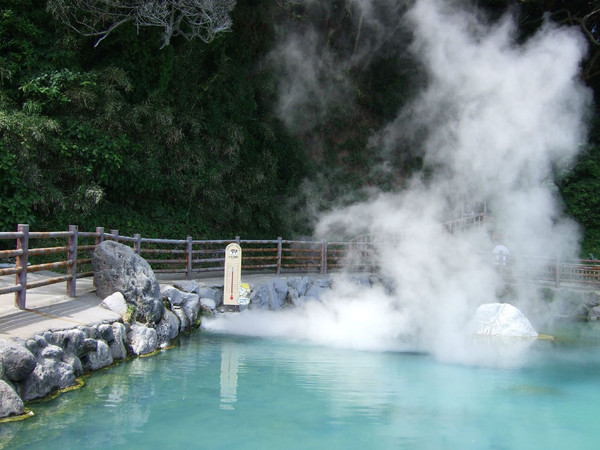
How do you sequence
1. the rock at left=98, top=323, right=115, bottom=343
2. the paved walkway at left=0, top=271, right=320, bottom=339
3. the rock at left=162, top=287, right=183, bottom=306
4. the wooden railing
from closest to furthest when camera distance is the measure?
the paved walkway at left=0, top=271, right=320, bottom=339 < the rock at left=98, top=323, right=115, bottom=343 < the rock at left=162, top=287, right=183, bottom=306 < the wooden railing

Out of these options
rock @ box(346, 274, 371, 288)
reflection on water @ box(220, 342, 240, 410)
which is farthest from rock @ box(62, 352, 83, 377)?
rock @ box(346, 274, 371, 288)

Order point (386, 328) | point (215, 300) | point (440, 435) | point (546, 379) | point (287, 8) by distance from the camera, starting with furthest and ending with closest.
Answer: point (287, 8) < point (215, 300) < point (386, 328) < point (546, 379) < point (440, 435)

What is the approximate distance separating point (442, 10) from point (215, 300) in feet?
28.8

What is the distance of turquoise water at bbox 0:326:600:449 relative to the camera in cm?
468

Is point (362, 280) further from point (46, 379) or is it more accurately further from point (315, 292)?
point (46, 379)

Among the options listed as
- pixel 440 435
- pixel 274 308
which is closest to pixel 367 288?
pixel 274 308

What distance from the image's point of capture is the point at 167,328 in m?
8.33

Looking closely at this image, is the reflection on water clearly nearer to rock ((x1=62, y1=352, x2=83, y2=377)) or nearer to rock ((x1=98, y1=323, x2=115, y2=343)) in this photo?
rock ((x1=98, y1=323, x2=115, y2=343))

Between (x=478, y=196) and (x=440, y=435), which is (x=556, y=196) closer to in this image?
(x=478, y=196)

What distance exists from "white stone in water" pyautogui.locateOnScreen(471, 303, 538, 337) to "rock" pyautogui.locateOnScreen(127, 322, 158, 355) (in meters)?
5.66

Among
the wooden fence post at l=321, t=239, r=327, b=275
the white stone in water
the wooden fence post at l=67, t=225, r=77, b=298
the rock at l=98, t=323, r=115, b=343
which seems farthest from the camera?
the wooden fence post at l=321, t=239, r=327, b=275

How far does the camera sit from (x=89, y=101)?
12.9 m

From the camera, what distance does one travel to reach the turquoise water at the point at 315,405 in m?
4.68

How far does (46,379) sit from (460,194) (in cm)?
1111
